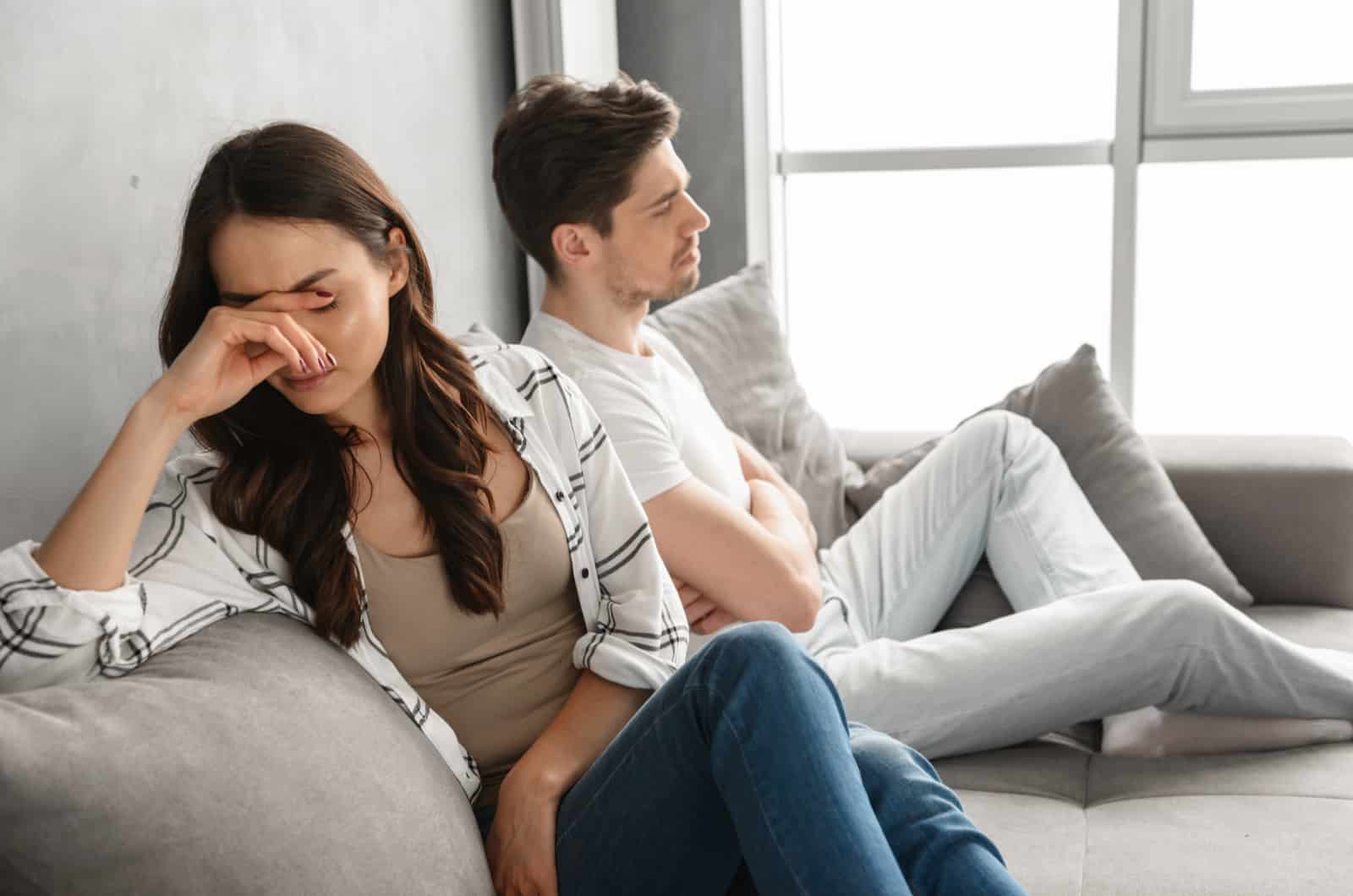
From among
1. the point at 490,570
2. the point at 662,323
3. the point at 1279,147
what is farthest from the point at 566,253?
the point at 1279,147

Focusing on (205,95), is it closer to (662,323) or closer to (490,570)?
(490,570)

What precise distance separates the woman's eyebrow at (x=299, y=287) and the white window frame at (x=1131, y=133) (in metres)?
1.87

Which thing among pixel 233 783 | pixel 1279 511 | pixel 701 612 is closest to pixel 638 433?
pixel 701 612

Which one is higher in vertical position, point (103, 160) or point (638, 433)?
point (103, 160)

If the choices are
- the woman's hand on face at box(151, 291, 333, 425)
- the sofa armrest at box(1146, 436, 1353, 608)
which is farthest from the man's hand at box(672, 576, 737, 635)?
the sofa armrest at box(1146, 436, 1353, 608)

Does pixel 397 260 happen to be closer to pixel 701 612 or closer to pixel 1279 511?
pixel 701 612

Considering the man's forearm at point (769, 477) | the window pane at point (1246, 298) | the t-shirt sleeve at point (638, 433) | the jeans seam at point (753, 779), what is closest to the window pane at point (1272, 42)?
the window pane at point (1246, 298)

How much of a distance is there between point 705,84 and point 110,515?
2.13 meters

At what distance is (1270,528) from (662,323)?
3.69ft

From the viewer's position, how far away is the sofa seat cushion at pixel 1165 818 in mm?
1468

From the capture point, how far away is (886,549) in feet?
7.34

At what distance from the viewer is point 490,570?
137 centimetres

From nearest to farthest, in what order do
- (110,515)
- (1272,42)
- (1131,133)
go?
(110,515), (1272,42), (1131,133)

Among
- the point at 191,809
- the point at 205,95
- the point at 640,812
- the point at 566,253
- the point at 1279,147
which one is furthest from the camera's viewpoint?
the point at 1279,147
